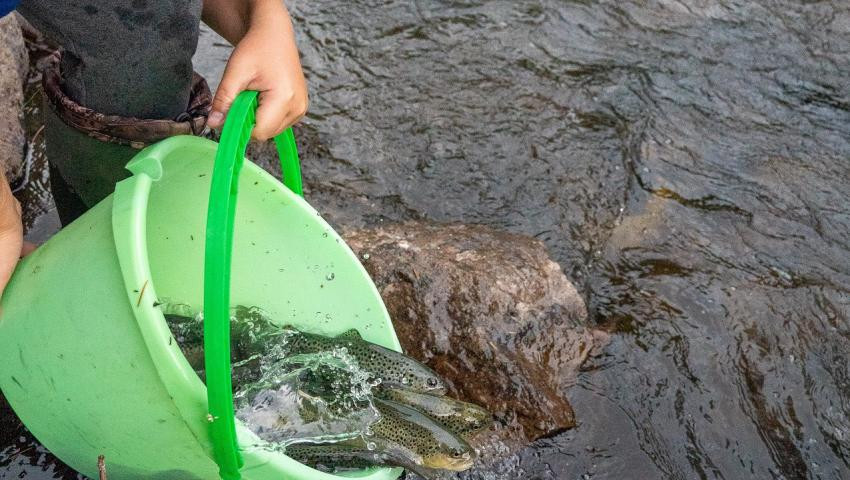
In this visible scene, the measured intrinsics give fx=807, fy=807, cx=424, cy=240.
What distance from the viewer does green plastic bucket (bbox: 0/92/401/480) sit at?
1.42 m

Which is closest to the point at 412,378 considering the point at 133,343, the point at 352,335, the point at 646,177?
the point at 352,335

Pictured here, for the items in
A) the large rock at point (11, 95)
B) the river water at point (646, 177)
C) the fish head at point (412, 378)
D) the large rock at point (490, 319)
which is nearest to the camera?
the fish head at point (412, 378)

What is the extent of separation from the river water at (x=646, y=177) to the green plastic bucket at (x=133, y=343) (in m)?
0.73

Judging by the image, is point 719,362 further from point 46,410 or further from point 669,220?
point 46,410

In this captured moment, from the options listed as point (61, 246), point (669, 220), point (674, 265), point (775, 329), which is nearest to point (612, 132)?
point (669, 220)

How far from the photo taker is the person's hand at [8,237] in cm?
175

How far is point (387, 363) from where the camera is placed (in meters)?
2.16

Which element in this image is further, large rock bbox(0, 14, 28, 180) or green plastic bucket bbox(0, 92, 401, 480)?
large rock bbox(0, 14, 28, 180)

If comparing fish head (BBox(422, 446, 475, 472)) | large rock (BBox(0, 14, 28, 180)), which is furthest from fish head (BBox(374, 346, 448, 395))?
large rock (BBox(0, 14, 28, 180))

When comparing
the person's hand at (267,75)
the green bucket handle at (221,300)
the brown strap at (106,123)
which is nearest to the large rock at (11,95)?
the brown strap at (106,123)

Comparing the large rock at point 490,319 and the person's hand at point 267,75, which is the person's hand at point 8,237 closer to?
the person's hand at point 267,75

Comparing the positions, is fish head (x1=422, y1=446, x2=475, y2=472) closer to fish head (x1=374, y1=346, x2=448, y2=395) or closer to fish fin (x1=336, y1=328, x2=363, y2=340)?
fish head (x1=374, y1=346, x2=448, y2=395)

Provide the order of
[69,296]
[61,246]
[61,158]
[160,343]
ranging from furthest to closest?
1. [61,158]
2. [61,246]
3. [69,296]
4. [160,343]

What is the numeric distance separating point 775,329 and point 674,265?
17.3 inches
